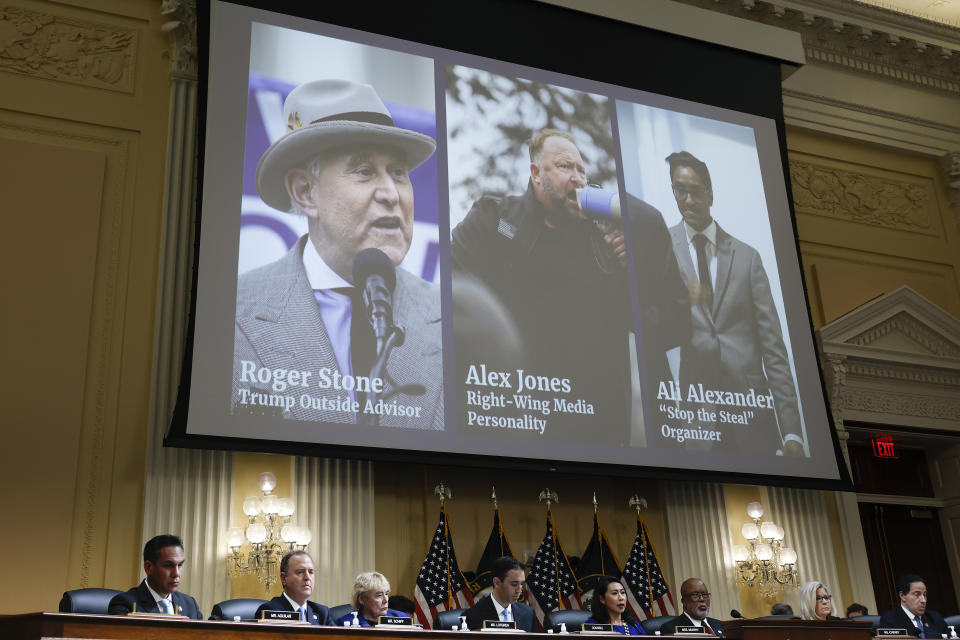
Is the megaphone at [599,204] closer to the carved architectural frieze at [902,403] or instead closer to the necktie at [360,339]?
the necktie at [360,339]

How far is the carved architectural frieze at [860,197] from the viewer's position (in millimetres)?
10242

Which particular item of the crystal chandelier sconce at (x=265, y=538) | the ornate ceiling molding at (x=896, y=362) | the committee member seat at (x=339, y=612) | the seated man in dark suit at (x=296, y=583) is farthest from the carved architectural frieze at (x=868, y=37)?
the seated man in dark suit at (x=296, y=583)

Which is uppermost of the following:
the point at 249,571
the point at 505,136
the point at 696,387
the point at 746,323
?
the point at 505,136

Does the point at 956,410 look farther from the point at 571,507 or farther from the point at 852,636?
the point at 852,636

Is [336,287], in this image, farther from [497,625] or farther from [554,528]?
[497,625]

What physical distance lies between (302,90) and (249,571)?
3.41 metres

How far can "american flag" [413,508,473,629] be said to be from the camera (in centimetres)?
704

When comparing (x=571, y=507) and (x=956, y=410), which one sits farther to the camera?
(x=956, y=410)

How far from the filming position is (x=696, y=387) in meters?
7.93

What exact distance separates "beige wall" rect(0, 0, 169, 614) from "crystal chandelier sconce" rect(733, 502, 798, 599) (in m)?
4.63

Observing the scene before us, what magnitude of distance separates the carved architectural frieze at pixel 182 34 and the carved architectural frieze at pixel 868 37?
15.4 feet

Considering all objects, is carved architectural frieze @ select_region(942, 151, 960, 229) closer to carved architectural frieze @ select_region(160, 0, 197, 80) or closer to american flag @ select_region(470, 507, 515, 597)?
american flag @ select_region(470, 507, 515, 597)

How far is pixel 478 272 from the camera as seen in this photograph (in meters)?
7.63

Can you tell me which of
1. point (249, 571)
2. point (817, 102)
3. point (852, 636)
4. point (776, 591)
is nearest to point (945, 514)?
Result: point (776, 591)
